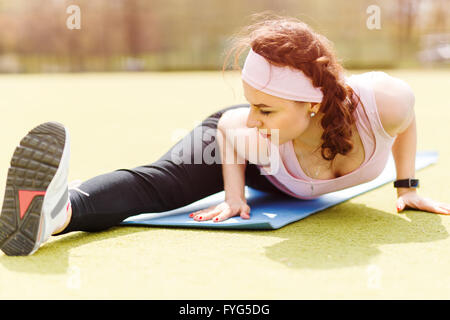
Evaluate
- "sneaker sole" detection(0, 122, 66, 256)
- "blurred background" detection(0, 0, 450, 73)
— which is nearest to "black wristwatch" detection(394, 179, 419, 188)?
"sneaker sole" detection(0, 122, 66, 256)

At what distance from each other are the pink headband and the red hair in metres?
0.02

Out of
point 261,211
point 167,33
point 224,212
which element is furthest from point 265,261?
point 167,33

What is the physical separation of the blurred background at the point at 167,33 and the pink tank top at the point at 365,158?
724 inches

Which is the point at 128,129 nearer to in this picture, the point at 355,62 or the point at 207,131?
the point at 207,131

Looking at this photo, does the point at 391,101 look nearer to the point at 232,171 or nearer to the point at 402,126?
the point at 402,126

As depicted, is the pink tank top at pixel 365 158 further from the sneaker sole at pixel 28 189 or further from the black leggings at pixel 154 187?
the sneaker sole at pixel 28 189

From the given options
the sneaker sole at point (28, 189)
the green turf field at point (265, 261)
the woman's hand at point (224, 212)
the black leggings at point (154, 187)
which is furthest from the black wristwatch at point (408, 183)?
the sneaker sole at point (28, 189)

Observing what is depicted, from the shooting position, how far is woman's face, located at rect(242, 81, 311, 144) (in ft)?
6.17

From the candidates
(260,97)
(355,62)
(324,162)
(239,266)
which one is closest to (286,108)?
(260,97)

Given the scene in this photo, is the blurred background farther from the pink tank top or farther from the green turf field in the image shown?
the green turf field

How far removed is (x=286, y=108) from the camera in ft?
6.21

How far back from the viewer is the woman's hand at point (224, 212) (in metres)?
2.13

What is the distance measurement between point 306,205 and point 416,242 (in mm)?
592

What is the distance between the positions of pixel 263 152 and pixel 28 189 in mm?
878
